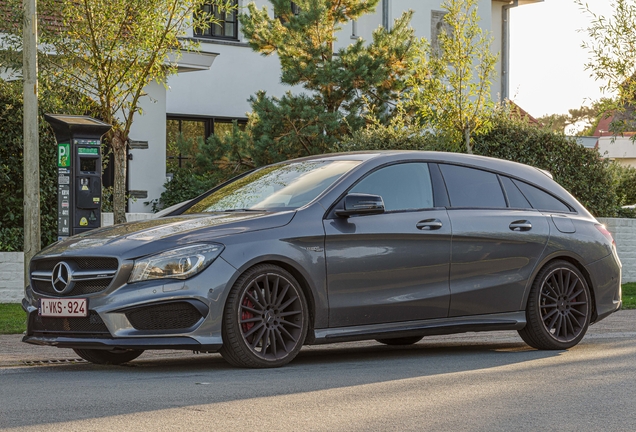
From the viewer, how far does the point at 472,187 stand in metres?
9.58

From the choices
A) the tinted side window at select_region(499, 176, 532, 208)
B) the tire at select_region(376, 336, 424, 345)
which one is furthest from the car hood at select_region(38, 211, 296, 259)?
the tire at select_region(376, 336, 424, 345)

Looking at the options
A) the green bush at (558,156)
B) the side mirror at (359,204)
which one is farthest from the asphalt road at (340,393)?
the green bush at (558,156)

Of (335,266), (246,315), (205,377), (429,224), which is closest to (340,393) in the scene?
(205,377)

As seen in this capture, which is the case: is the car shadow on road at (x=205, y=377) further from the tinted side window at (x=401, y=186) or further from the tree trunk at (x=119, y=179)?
the tree trunk at (x=119, y=179)

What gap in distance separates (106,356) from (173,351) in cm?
127

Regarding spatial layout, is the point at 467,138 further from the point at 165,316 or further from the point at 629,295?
the point at 165,316

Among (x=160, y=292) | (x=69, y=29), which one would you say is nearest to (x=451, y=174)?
(x=160, y=292)

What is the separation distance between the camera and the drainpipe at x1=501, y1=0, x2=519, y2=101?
35219 mm

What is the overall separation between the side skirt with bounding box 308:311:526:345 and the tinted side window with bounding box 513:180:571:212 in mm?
1080

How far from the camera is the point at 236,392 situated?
686 centimetres

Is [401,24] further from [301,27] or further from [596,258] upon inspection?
[596,258]

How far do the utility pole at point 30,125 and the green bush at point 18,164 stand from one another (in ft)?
10.5

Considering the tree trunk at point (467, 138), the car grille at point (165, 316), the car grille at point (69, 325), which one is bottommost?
the car grille at point (69, 325)

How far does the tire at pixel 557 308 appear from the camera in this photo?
380 inches
